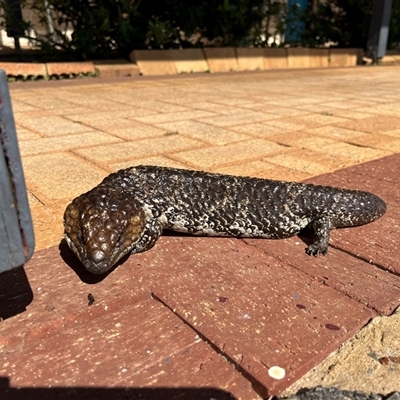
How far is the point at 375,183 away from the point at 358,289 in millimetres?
1962

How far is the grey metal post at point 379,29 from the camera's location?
51.7 ft

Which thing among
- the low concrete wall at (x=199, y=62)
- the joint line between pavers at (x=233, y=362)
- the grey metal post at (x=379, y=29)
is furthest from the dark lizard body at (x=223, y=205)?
the grey metal post at (x=379, y=29)

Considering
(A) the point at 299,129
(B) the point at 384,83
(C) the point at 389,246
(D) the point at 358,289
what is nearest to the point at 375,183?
(C) the point at 389,246

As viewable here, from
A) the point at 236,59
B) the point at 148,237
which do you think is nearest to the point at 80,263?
the point at 148,237

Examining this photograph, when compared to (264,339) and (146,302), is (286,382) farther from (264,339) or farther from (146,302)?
(146,302)

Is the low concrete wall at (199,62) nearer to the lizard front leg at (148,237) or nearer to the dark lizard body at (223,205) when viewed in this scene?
the dark lizard body at (223,205)

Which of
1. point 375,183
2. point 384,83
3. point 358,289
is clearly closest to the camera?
point 358,289

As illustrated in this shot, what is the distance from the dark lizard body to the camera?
295 cm

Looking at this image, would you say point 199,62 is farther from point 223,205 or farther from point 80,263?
point 80,263

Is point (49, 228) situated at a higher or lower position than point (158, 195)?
lower

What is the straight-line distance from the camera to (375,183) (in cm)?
427

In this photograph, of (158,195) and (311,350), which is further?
(158,195)

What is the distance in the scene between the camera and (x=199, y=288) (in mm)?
2533

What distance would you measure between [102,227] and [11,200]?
2.91 ft
